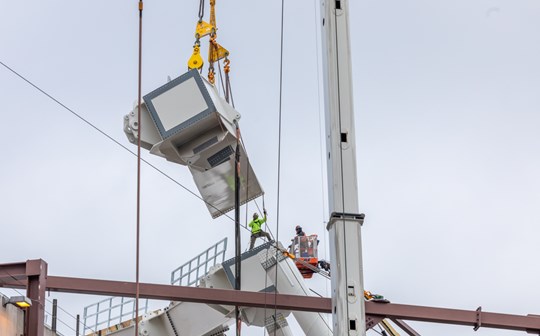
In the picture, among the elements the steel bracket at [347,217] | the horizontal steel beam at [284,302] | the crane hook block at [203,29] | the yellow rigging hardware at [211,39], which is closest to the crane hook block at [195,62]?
the yellow rigging hardware at [211,39]

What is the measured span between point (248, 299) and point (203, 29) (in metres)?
9.42

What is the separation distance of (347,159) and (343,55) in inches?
79.1

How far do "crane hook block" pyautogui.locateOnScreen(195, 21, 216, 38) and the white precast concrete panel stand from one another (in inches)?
176

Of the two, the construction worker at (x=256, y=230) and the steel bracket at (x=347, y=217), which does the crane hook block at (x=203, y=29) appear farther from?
the steel bracket at (x=347, y=217)

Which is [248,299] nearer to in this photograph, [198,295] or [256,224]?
[198,295]

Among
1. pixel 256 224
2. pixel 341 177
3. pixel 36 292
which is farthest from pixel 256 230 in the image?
pixel 341 177

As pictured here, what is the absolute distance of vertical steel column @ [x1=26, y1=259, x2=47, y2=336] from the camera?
18094 millimetres

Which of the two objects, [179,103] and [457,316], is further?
[179,103]

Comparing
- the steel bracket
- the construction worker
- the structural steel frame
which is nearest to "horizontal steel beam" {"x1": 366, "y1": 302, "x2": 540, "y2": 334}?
the structural steel frame

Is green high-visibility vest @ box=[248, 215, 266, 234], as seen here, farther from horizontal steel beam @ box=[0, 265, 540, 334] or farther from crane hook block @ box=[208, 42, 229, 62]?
horizontal steel beam @ box=[0, 265, 540, 334]

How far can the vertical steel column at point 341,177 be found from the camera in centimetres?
1656

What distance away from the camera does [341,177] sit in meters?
17.5

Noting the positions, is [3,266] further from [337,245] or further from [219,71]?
[219,71]

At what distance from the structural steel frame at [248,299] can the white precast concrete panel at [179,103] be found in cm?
415
